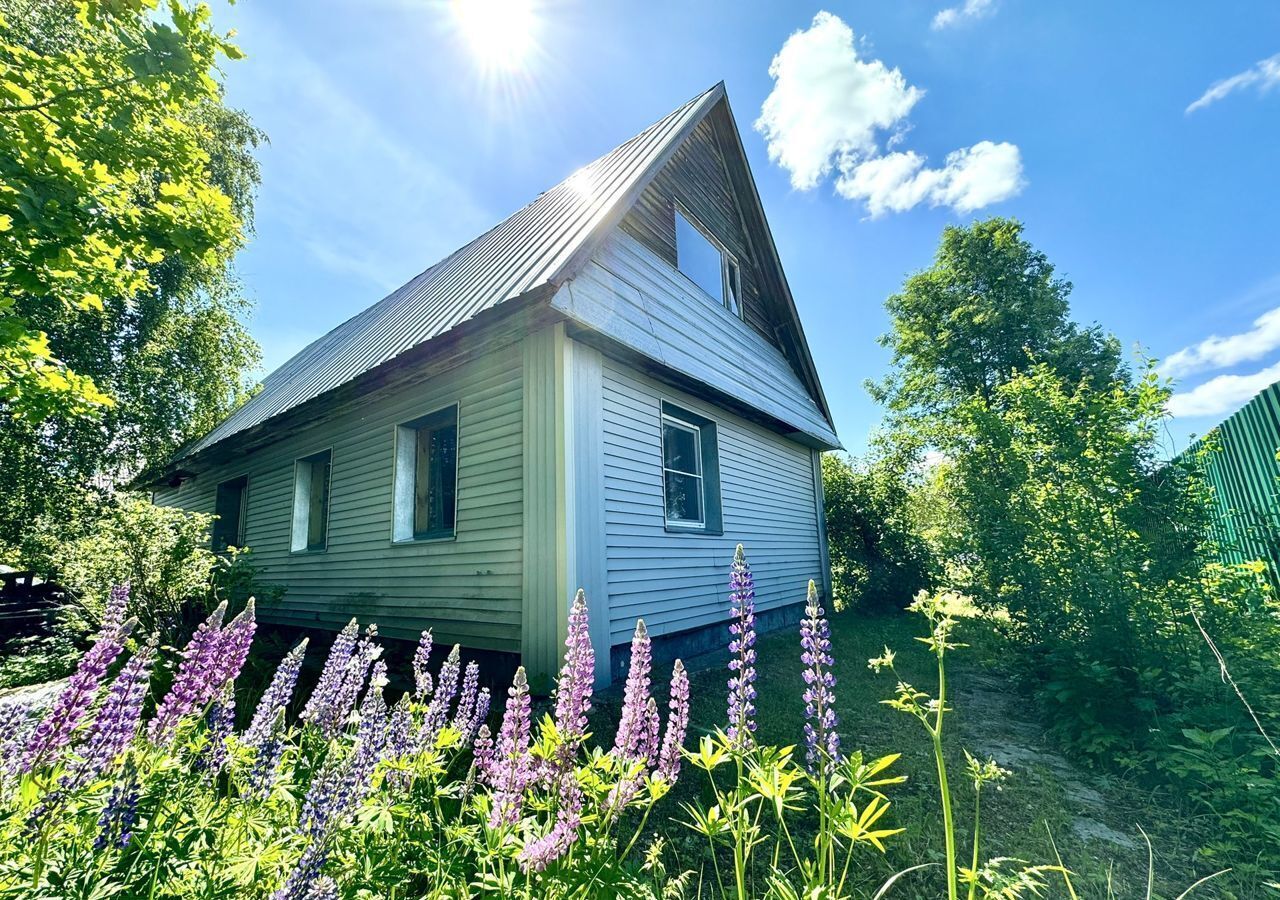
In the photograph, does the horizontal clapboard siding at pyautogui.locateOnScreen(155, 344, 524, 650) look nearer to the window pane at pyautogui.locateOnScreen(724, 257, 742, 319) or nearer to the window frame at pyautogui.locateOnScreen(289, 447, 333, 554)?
the window frame at pyautogui.locateOnScreen(289, 447, 333, 554)

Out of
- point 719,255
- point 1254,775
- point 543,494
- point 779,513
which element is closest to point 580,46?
point 719,255

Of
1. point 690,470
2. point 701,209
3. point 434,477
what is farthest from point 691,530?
point 701,209

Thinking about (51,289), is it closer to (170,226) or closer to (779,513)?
(170,226)

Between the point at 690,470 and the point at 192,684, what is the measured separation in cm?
600

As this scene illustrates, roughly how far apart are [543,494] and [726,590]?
339 cm

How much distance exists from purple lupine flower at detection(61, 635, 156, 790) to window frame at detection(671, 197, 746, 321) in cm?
Answer: 767

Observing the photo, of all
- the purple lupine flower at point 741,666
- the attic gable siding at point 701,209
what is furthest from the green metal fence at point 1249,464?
the attic gable siding at point 701,209

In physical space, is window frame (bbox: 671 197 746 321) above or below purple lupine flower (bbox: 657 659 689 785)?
above

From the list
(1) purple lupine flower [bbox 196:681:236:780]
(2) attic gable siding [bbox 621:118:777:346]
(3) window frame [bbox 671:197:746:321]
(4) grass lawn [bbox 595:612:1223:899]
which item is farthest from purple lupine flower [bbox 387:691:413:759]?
(3) window frame [bbox 671:197:746:321]

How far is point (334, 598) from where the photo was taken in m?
7.14

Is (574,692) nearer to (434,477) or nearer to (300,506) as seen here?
Answer: (434,477)

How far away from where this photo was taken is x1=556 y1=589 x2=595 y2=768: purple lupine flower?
1562 mm

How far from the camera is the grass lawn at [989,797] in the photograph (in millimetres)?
2371

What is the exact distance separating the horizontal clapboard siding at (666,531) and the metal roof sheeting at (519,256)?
140cm
